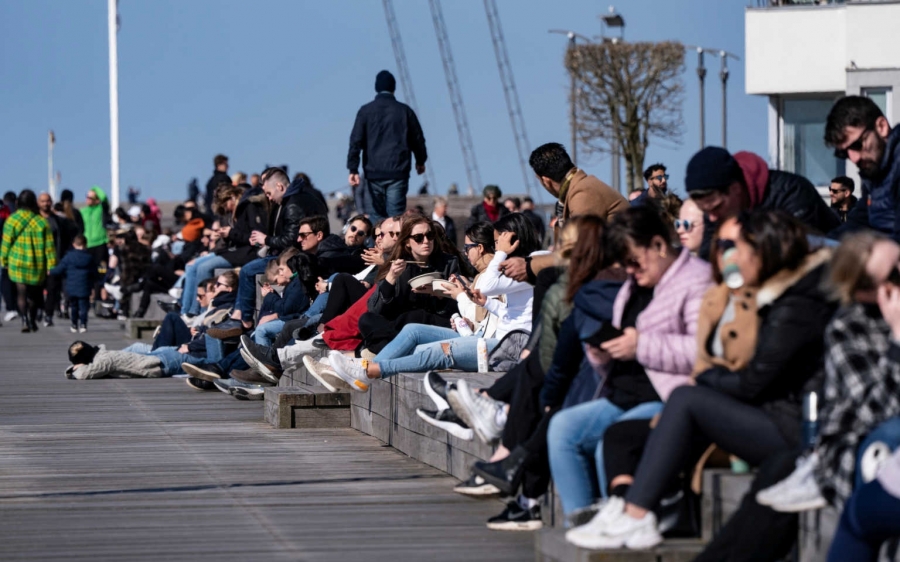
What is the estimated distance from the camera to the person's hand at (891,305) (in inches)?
200

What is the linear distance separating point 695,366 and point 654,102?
47.4 m

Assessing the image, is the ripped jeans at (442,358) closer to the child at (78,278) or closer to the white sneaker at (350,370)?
the white sneaker at (350,370)

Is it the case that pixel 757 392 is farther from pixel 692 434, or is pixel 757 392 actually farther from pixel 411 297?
pixel 411 297

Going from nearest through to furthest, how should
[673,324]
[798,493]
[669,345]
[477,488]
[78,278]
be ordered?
1. [798,493]
2. [669,345]
3. [673,324]
4. [477,488]
5. [78,278]

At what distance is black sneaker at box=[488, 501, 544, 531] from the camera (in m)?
7.44

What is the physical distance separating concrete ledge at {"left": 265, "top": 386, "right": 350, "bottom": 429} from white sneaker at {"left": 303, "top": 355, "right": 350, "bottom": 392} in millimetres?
68

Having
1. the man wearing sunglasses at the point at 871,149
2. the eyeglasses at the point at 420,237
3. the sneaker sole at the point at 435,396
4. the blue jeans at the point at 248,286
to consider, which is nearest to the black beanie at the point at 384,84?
the blue jeans at the point at 248,286

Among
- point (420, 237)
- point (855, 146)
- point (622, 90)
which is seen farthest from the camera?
point (622, 90)

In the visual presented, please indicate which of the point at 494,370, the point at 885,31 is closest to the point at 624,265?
the point at 494,370

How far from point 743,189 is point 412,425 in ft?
11.4

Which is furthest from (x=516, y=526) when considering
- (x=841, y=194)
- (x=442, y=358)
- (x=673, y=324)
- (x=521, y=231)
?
(x=841, y=194)

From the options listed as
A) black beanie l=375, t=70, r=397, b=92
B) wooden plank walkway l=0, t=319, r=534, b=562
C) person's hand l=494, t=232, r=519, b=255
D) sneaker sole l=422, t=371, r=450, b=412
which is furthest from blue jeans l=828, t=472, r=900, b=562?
black beanie l=375, t=70, r=397, b=92

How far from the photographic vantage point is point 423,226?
11852mm

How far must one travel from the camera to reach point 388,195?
687 inches
